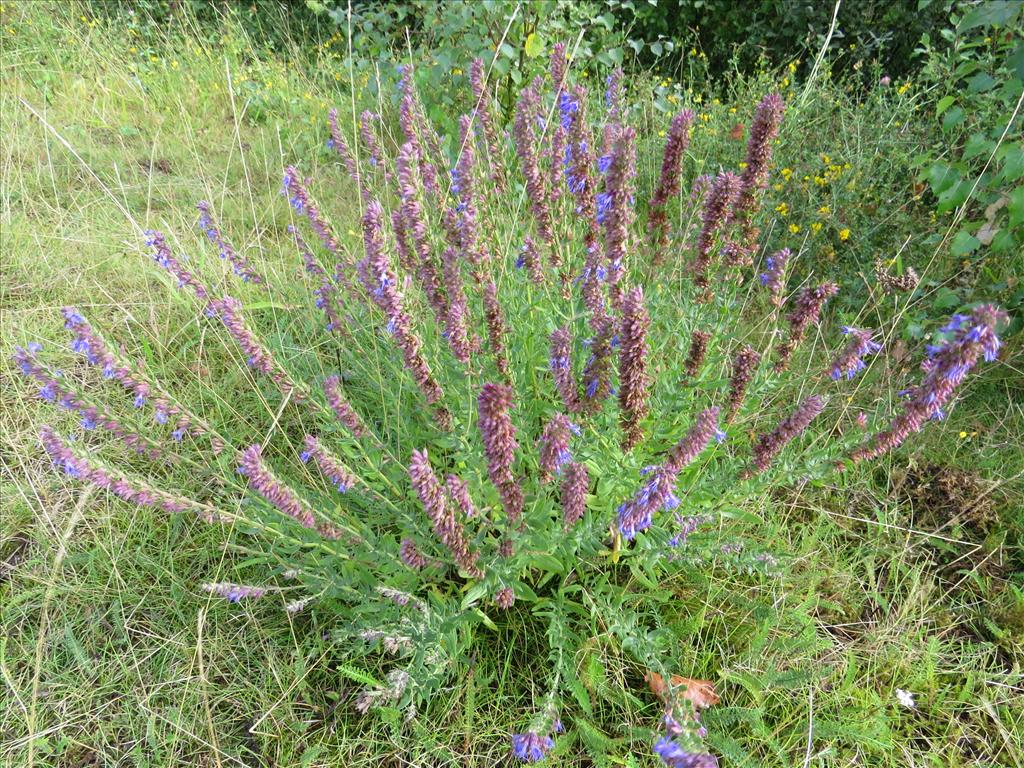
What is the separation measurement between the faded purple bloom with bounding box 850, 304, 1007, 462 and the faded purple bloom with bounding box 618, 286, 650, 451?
68 cm

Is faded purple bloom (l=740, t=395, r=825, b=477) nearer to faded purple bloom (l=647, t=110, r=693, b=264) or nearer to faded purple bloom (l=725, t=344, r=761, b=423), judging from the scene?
faded purple bloom (l=725, t=344, r=761, b=423)

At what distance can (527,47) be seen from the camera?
3949mm

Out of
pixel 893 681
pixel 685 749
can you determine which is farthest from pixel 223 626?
pixel 893 681

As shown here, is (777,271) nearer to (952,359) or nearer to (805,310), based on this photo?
(805,310)

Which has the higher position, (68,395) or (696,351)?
(696,351)

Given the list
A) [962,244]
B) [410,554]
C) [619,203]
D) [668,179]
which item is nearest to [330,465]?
[410,554]

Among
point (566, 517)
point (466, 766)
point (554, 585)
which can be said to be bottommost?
point (466, 766)

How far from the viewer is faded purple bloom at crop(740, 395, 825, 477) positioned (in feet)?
5.81

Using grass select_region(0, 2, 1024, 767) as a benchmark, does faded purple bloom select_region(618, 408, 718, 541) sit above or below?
above

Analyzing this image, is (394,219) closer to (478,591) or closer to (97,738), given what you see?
(478,591)

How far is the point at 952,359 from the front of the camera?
1.41 meters

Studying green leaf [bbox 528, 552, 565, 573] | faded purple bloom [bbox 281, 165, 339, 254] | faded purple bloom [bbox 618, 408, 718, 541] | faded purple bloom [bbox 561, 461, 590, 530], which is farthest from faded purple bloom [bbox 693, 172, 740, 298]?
faded purple bloom [bbox 281, 165, 339, 254]

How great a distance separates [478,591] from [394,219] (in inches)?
48.0

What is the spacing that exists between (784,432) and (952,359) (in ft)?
1.71
